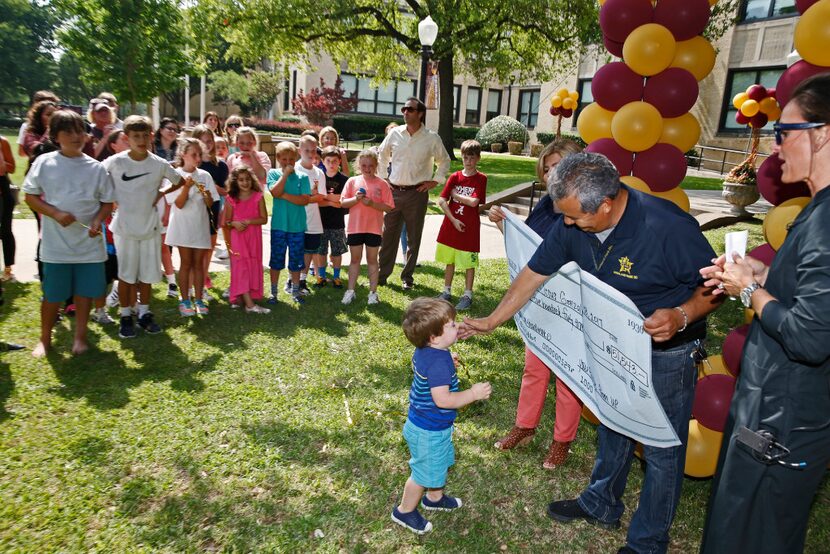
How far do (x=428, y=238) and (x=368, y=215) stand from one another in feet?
13.1

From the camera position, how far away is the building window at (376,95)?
43.0 meters

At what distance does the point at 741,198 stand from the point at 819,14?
37.9ft

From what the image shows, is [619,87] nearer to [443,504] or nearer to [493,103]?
[443,504]

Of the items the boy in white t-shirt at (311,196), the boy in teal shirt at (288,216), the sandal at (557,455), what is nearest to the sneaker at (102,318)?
the boy in teal shirt at (288,216)

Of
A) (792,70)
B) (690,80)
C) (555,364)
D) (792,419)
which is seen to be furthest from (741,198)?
(792,419)

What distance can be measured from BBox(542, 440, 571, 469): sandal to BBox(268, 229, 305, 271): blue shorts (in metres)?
4.28

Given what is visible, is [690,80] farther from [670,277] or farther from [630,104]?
[670,277]

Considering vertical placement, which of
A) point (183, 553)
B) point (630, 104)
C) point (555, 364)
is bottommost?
point (183, 553)

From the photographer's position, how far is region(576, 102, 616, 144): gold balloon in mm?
5676

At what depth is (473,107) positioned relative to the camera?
44594 mm

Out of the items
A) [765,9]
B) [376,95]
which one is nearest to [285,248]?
[765,9]

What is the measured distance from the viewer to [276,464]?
3.96m

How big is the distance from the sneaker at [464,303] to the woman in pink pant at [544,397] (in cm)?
307

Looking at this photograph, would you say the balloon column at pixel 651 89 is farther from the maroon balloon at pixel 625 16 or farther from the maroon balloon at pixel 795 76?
the maroon balloon at pixel 795 76
